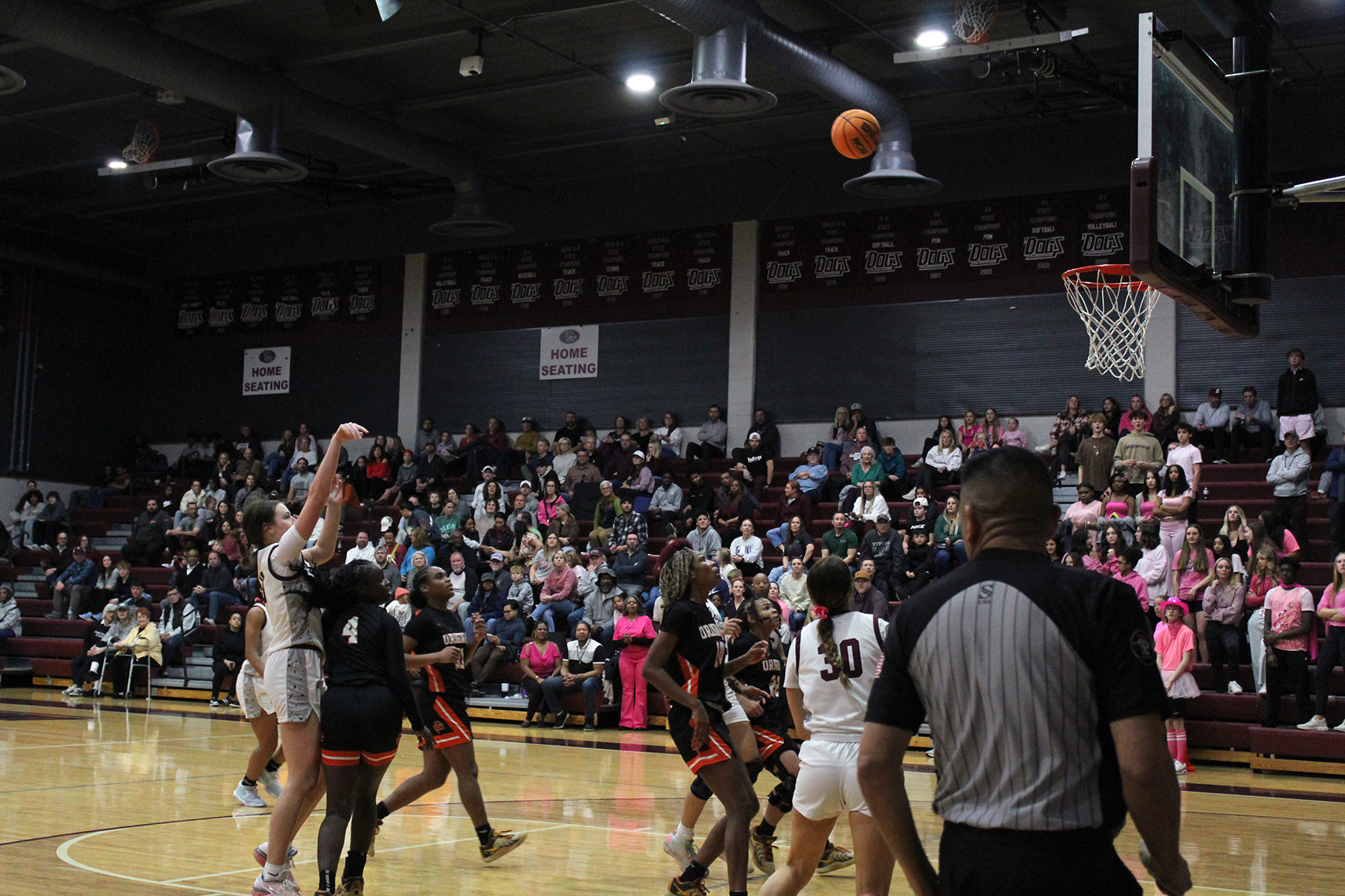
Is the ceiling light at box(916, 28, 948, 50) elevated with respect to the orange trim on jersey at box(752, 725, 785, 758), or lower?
elevated

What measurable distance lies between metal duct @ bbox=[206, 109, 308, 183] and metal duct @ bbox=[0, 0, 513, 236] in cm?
18

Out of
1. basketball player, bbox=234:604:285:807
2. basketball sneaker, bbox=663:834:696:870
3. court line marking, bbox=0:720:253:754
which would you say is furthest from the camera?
court line marking, bbox=0:720:253:754

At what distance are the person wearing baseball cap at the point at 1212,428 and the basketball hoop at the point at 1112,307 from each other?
1044mm

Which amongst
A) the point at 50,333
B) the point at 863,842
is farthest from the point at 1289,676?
the point at 50,333

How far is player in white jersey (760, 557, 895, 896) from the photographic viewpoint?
5.10 m

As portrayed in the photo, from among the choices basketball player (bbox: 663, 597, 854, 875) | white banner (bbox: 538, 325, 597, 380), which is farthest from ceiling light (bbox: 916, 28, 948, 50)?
basketball player (bbox: 663, 597, 854, 875)

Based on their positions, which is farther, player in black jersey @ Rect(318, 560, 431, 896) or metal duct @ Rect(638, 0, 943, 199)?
metal duct @ Rect(638, 0, 943, 199)

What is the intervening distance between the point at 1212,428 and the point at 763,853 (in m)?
12.6

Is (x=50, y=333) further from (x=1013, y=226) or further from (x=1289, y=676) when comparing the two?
(x=1289, y=676)

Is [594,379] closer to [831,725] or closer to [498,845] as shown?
[498,845]

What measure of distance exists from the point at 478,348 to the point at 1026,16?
40.0ft

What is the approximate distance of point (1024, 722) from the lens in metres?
2.60

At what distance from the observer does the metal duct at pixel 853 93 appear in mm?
14820

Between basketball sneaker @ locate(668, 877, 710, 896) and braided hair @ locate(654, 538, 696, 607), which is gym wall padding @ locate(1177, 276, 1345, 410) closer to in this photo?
braided hair @ locate(654, 538, 696, 607)
